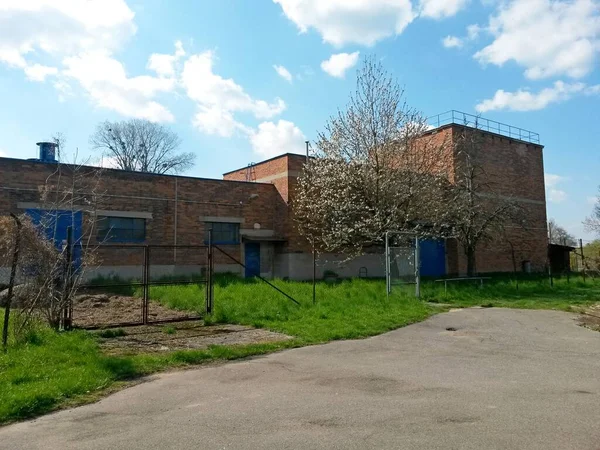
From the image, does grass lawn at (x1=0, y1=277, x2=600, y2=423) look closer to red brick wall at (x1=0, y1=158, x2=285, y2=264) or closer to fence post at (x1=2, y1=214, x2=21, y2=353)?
fence post at (x1=2, y1=214, x2=21, y2=353)

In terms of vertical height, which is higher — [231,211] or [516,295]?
[231,211]

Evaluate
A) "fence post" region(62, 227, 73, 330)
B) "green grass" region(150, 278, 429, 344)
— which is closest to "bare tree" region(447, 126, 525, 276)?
"green grass" region(150, 278, 429, 344)

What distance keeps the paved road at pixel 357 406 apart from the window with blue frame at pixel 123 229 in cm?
1681

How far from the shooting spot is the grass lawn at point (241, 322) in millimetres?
7078

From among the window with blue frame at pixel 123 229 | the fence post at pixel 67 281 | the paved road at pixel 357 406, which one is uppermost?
the window with blue frame at pixel 123 229

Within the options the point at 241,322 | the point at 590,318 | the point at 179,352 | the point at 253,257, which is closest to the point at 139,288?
the point at 241,322

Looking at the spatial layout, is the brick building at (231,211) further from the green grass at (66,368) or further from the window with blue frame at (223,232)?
the green grass at (66,368)

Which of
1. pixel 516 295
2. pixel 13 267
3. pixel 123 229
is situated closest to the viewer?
pixel 13 267

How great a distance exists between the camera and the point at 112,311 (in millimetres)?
15227

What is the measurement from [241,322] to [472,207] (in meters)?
17.3

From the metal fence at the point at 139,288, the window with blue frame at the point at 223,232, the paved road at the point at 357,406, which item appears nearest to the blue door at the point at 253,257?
the window with blue frame at the point at 223,232

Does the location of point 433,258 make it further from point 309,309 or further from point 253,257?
point 309,309

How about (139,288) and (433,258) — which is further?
(433,258)

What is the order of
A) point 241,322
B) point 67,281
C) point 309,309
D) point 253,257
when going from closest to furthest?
point 67,281, point 241,322, point 309,309, point 253,257
